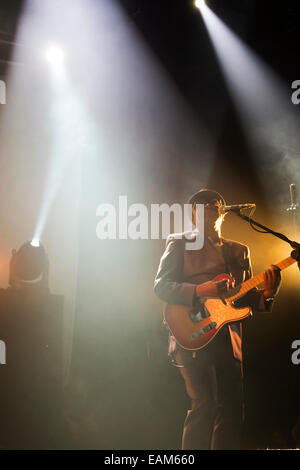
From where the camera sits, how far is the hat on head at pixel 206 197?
3.19 metres

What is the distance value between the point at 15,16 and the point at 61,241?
213 cm

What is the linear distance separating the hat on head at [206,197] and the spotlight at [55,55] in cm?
189

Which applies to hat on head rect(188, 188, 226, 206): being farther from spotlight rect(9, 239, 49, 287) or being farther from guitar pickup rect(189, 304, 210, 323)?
spotlight rect(9, 239, 49, 287)

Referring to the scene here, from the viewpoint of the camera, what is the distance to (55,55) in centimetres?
379

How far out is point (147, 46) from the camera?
12.2 ft

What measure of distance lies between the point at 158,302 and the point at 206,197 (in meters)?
0.91
